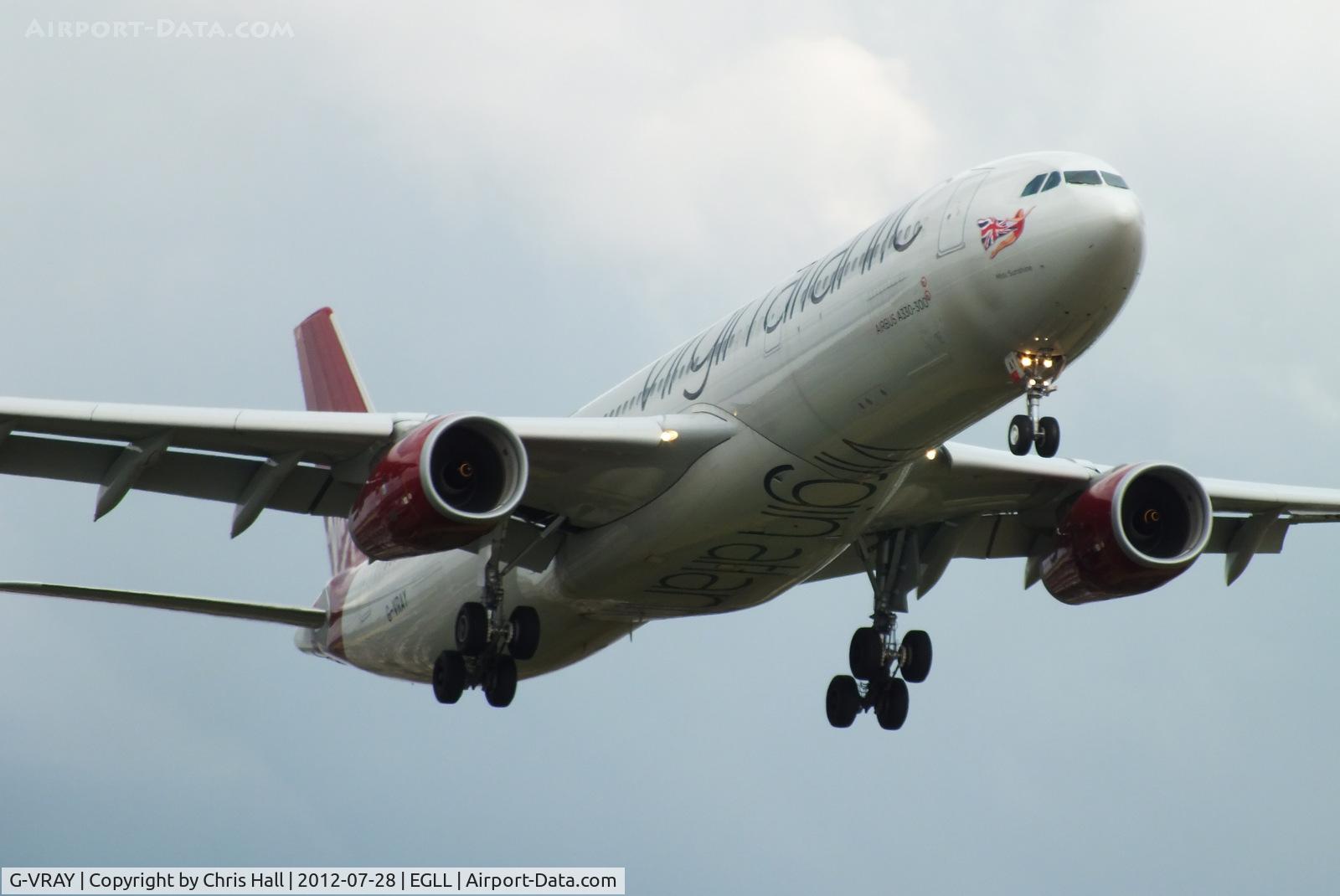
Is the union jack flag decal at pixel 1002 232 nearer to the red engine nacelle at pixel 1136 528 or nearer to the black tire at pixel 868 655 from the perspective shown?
the red engine nacelle at pixel 1136 528

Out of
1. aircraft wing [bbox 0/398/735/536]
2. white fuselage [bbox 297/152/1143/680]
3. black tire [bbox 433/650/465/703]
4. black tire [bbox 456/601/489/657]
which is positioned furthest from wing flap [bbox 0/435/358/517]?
white fuselage [bbox 297/152/1143/680]

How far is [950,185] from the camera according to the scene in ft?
70.2

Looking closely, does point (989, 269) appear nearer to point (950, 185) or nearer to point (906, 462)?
point (950, 185)

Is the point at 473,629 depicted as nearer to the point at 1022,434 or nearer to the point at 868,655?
the point at 868,655

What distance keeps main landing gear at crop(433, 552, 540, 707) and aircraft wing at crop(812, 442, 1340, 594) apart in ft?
16.4

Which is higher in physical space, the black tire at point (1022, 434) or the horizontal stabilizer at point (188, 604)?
the horizontal stabilizer at point (188, 604)

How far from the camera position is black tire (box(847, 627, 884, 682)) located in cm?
2758

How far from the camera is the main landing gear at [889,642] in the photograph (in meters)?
27.5

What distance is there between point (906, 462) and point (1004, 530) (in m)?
6.79

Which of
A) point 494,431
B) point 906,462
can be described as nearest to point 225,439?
point 494,431

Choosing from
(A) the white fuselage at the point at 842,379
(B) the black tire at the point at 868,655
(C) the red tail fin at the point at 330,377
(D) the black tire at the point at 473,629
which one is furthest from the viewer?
(C) the red tail fin at the point at 330,377

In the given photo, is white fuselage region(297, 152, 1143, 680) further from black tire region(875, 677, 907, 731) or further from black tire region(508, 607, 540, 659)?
black tire region(875, 677, 907, 731)

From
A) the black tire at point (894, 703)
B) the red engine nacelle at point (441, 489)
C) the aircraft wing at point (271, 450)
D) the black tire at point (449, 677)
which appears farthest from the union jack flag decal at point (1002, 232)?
the black tire at point (449, 677)

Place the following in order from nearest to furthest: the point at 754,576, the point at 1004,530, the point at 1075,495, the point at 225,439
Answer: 1. the point at 225,439
2. the point at 754,576
3. the point at 1075,495
4. the point at 1004,530
